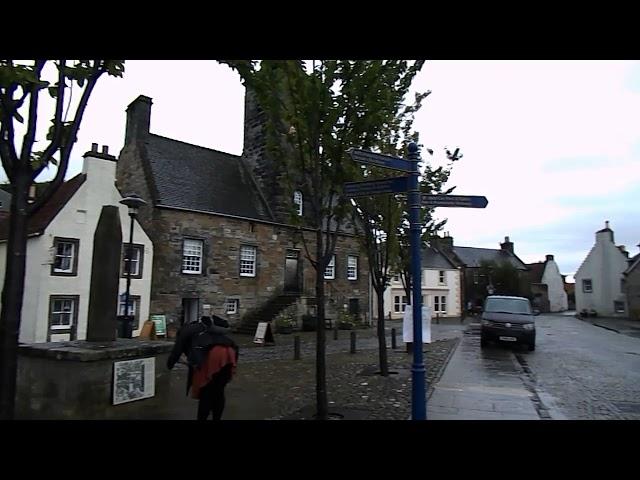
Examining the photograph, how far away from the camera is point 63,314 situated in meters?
16.9

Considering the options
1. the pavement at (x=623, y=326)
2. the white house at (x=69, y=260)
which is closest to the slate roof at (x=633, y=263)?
the pavement at (x=623, y=326)

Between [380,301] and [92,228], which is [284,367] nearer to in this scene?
[380,301]

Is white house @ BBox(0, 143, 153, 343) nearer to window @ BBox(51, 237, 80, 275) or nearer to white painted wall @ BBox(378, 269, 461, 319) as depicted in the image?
window @ BBox(51, 237, 80, 275)

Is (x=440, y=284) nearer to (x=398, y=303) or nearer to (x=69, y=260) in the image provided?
(x=398, y=303)

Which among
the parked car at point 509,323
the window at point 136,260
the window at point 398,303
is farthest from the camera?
the window at point 398,303

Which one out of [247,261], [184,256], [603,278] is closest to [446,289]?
[603,278]

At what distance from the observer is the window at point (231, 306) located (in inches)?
894

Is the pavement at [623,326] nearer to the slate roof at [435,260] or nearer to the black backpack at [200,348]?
the slate roof at [435,260]

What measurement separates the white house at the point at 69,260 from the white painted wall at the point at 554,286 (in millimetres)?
59722

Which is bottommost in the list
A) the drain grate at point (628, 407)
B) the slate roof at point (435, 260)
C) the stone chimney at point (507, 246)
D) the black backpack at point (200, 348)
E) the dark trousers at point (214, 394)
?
the drain grate at point (628, 407)
